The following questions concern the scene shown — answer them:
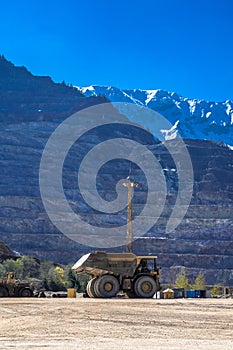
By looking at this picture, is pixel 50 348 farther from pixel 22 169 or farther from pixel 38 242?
pixel 22 169

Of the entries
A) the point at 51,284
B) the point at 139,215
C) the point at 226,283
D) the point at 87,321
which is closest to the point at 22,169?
the point at 139,215

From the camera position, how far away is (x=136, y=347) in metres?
10.8

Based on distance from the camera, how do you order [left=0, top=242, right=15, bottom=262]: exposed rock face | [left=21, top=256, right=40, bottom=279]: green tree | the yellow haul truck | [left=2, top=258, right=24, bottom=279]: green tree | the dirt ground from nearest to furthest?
the dirt ground → the yellow haul truck → [left=2, top=258, right=24, bottom=279]: green tree → [left=21, top=256, right=40, bottom=279]: green tree → [left=0, top=242, right=15, bottom=262]: exposed rock face

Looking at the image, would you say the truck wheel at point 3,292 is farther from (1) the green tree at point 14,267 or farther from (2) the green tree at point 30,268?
(2) the green tree at point 30,268

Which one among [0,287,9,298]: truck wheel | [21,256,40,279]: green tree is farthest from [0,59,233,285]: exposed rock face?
[0,287,9,298]: truck wheel

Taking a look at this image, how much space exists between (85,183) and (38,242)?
50.3m

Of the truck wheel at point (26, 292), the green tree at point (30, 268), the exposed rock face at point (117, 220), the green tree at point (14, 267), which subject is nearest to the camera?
the truck wheel at point (26, 292)

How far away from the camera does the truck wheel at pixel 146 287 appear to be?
115 ft

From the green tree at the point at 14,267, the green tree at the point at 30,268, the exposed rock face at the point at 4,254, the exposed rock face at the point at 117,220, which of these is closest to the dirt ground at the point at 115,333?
the green tree at the point at 14,267

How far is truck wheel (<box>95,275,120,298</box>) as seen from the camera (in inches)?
1373

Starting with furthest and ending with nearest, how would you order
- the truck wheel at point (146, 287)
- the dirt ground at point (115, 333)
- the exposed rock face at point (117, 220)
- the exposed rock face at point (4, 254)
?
the exposed rock face at point (117, 220)
the exposed rock face at point (4, 254)
the truck wheel at point (146, 287)
the dirt ground at point (115, 333)

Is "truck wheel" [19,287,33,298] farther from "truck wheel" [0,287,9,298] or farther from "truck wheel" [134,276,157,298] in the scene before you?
"truck wheel" [134,276,157,298]

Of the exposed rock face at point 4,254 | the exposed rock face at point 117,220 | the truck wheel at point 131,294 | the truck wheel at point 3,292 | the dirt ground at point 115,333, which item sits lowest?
the dirt ground at point 115,333

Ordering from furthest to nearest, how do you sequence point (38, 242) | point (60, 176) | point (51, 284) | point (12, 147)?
point (12, 147)
point (60, 176)
point (38, 242)
point (51, 284)
